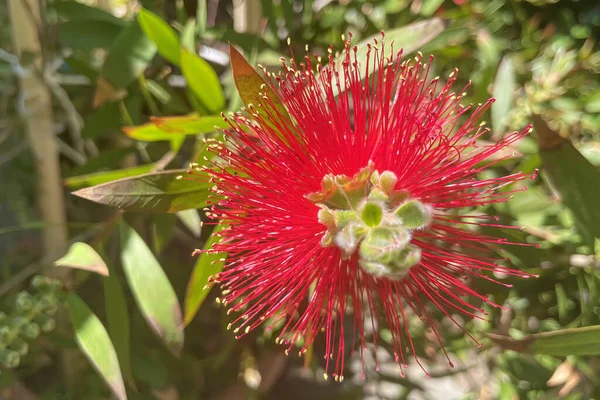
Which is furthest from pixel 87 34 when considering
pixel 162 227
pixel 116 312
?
pixel 116 312

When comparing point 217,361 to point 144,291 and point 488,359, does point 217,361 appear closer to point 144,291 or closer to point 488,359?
point 144,291

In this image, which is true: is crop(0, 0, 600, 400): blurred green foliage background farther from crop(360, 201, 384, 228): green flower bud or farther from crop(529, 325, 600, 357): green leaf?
crop(360, 201, 384, 228): green flower bud

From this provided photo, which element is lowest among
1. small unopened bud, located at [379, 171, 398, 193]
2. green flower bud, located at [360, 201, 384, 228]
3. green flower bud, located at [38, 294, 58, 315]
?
green flower bud, located at [360, 201, 384, 228]

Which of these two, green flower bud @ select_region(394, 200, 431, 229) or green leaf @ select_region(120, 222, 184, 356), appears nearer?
green flower bud @ select_region(394, 200, 431, 229)

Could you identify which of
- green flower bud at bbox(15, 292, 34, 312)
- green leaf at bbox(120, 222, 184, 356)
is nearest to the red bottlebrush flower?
green leaf at bbox(120, 222, 184, 356)

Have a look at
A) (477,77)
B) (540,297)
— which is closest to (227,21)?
(477,77)

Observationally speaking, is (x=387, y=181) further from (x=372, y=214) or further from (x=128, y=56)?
(x=128, y=56)

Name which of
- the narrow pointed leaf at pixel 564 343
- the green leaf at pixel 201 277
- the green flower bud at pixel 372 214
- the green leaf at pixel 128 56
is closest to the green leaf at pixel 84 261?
the green leaf at pixel 201 277

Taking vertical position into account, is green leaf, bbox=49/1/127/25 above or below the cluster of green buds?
above
